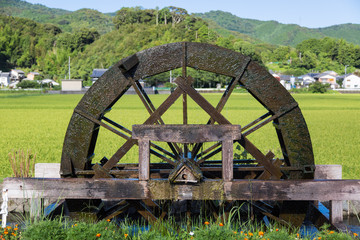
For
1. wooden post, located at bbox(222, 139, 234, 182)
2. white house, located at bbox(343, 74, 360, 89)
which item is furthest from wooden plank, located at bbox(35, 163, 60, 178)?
white house, located at bbox(343, 74, 360, 89)

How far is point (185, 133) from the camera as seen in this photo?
5.71 metres

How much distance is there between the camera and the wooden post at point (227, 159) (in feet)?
18.2

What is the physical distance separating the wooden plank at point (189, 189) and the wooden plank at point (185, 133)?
1.88ft

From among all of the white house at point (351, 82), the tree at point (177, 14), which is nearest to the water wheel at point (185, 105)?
the white house at point (351, 82)

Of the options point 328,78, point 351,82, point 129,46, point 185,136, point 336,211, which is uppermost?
point 129,46

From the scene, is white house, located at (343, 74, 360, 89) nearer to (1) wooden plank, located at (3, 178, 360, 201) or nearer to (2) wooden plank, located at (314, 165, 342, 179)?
(2) wooden plank, located at (314, 165, 342, 179)

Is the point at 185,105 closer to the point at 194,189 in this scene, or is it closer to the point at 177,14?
the point at 194,189

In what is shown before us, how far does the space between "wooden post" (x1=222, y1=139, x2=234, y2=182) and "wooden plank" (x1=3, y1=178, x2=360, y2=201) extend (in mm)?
108

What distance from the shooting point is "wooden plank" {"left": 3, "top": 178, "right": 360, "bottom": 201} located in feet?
18.5

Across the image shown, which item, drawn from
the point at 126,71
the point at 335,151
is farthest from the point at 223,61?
the point at 335,151

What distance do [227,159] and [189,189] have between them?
66cm

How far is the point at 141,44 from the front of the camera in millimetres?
151625

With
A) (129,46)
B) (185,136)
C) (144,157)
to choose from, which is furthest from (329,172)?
(129,46)

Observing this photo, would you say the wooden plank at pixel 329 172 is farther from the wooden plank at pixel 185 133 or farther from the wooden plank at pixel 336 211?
the wooden plank at pixel 185 133
